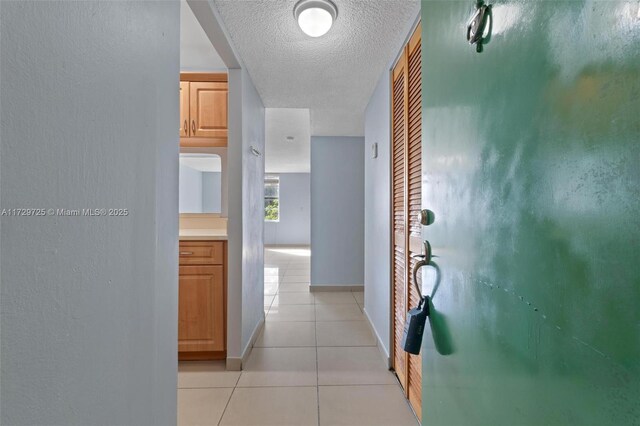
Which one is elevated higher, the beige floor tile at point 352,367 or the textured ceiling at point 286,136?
the textured ceiling at point 286,136

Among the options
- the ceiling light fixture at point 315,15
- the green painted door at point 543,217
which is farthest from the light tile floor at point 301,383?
the ceiling light fixture at point 315,15

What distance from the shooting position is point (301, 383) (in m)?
1.94

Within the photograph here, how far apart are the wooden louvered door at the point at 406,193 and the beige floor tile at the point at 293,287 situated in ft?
7.75

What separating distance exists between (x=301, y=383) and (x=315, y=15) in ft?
7.21

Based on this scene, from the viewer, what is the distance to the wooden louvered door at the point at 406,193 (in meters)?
1.60

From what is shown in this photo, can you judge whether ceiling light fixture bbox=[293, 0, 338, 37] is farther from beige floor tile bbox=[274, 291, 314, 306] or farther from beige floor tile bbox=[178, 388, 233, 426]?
beige floor tile bbox=[274, 291, 314, 306]

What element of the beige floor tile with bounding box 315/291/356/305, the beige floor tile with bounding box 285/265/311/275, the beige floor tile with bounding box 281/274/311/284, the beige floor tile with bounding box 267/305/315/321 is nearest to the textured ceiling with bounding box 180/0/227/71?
the beige floor tile with bounding box 267/305/315/321

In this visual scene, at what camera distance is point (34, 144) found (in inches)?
20.2

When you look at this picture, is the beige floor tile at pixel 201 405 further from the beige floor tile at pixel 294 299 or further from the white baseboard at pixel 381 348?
the beige floor tile at pixel 294 299

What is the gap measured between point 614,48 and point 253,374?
232 cm

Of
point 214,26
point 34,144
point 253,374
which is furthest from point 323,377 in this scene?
point 214,26

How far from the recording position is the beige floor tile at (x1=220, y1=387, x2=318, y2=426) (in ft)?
5.24

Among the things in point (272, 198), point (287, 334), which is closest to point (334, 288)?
point (287, 334)

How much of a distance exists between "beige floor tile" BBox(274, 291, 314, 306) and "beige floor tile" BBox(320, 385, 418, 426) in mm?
1835
